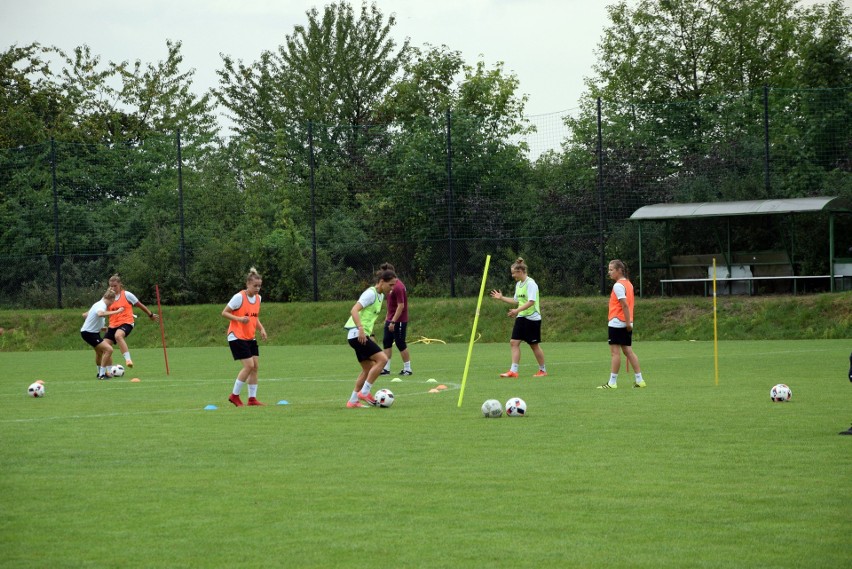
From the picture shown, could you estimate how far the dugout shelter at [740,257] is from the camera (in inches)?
1403

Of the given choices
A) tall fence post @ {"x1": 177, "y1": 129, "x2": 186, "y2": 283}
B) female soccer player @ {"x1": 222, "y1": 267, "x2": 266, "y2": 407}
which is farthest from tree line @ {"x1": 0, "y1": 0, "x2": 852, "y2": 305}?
female soccer player @ {"x1": 222, "y1": 267, "x2": 266, "y2": 407}

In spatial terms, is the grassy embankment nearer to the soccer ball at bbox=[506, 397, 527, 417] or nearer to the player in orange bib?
the player in orange bib

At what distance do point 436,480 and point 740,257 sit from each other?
30306 mm

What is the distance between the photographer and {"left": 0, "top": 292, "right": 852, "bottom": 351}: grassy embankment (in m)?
33.6

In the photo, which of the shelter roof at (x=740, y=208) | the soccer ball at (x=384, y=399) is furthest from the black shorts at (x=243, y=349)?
the shelter roof at (x=740, y=208)

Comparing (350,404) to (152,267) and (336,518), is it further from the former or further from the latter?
(152,267)

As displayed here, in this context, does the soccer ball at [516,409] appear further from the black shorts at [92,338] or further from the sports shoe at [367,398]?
the black shorts at [92,338]

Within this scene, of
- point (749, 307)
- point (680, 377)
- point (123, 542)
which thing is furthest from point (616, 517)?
point (749, 307)

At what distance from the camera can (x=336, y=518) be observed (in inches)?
333

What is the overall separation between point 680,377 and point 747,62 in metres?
44.0

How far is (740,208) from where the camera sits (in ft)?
121

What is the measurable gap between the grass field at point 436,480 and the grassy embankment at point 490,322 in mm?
15039

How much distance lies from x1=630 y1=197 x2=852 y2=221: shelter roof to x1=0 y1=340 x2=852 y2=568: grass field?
17.7 m

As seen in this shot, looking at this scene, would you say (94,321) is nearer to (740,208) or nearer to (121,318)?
(121,318)
